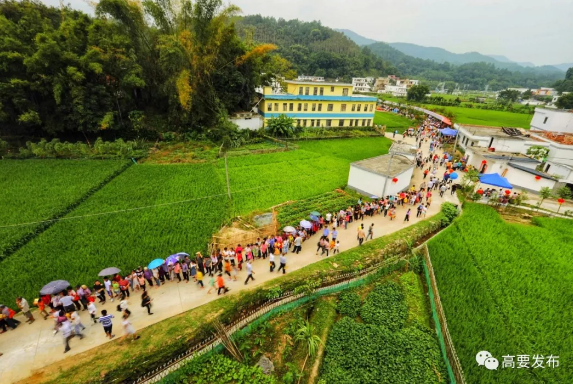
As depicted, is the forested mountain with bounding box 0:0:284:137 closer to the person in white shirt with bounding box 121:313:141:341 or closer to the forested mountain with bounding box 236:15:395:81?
the person in white shirt with bounding box 121:313:141:341

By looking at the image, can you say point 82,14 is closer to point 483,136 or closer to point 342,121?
point 342,121

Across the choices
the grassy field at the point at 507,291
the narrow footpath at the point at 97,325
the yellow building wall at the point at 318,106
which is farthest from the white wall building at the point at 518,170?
the yellow building wall at the point at 318,106

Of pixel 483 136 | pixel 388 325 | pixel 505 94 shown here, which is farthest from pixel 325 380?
pixel 505 94

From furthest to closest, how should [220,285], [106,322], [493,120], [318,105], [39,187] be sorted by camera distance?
[493,120] → [318,105] → [39,187] → [220,285] → [106,322]

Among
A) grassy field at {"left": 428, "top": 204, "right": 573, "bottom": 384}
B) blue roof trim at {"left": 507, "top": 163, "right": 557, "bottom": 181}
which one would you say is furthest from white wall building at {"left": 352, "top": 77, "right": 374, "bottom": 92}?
grassy field at {"left": 428, "top": 204, "right": 573, "bottom": 384}

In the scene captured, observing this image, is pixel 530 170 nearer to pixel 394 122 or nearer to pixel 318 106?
pixel 318 106

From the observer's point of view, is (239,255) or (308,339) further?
(239,255)

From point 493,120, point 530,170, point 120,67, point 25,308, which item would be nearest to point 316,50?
point 493,120
